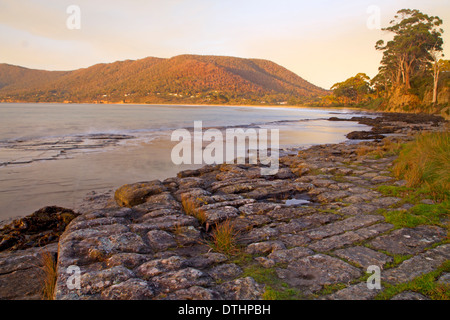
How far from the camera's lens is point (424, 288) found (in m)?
2.60

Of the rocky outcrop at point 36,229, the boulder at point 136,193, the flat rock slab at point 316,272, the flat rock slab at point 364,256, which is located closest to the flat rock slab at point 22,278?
the rocky outcrop at point 36,229

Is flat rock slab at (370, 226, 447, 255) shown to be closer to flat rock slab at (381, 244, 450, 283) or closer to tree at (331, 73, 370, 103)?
flat rock slab at (381, 244, 450, 283)

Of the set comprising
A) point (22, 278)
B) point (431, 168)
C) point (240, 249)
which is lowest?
point (22, 278)

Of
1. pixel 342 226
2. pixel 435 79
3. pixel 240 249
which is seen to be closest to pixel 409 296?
pixel 342 226

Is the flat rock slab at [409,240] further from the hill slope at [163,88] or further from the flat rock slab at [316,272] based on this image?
the hill slope at [163,88]

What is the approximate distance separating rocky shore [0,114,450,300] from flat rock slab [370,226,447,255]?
12 mm

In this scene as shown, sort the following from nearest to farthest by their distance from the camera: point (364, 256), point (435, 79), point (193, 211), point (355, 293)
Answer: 1. point (355, 293)
2. point (364, 256)
3. point (193, 211)
4. point (435, 79)

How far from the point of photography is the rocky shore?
274cm

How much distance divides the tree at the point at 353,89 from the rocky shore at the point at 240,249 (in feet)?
283

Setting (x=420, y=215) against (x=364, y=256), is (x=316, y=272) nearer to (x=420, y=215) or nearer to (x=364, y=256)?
(x=364, y=256)

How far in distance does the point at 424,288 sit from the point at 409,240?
4.08 ft

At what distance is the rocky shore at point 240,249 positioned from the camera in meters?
2.74

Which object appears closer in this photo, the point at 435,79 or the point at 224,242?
the point at 224,242
